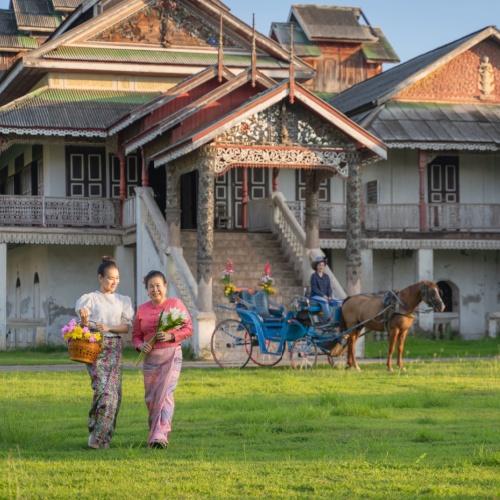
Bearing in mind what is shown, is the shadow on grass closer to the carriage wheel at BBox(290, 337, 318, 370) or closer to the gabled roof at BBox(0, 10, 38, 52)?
the carriage wheel at BBox(290, 337, 318, 370)

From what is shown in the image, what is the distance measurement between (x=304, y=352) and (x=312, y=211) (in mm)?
7152

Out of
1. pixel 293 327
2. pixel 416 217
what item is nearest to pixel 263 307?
pixel 293 327

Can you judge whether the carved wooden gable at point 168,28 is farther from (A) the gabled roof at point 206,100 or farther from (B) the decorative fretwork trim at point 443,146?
(A) the gabled roof at point 206,100

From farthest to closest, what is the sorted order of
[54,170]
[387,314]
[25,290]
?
[25,290] < [54,170] < [387,314]

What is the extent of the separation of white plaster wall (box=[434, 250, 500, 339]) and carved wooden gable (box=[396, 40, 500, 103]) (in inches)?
163

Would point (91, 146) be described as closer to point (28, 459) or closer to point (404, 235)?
point (404, 235)

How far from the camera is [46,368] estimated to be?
915 inches

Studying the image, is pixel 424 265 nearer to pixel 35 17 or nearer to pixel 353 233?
pixel 353 233

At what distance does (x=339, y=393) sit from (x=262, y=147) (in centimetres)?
916

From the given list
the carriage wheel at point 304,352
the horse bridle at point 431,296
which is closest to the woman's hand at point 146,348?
the horse bridle at point 431,296

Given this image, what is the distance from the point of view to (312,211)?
94.5ft

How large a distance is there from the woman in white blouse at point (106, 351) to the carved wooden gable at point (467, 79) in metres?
24.3

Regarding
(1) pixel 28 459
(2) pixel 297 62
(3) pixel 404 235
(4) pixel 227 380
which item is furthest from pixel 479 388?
(2) pixel 297 62

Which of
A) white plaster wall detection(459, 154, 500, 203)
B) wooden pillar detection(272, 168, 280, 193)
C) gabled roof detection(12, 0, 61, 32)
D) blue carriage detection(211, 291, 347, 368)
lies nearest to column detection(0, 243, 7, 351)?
wooden pillar detection(272, 168, 280, 193)
